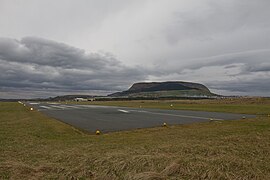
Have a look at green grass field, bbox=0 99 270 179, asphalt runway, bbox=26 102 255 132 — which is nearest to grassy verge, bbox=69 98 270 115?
asphalt runway, bbox=26 102 255 132

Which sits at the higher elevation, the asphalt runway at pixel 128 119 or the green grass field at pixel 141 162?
the green grass field at pixel 141 162

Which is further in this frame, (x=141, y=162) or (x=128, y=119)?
(x=128, y=119)

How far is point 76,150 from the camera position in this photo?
11008 mm

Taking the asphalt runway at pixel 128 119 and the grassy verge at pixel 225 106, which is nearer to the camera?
the asphalt runway at pixel 128 119

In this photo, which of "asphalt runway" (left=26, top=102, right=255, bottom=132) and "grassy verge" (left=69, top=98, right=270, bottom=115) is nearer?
"asphalt runway" (left=26, top=102, right=255, bottom=132)

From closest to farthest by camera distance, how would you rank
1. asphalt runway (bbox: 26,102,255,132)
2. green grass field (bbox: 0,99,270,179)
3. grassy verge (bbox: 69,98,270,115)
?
1. green grass field (bbox: 0,99,270,179)
2. asphalt runway (bbox: 26,102,255,132)
3. grassy verge (bbox: 69,98,270,115)

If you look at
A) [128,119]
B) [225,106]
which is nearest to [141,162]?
[128,119]

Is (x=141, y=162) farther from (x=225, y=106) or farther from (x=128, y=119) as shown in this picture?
(x=225, y=106)

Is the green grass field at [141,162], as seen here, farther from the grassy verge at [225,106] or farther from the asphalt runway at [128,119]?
the grassy verge at [225,106]

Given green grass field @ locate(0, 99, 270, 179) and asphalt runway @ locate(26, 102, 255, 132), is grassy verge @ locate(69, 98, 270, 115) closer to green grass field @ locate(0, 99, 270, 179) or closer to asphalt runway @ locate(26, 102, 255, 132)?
asphalt runway @ locate(26, 102, 255, 132)

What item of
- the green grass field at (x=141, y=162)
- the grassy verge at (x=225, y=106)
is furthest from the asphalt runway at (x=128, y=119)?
the grassy verge at (x=225, y=106)

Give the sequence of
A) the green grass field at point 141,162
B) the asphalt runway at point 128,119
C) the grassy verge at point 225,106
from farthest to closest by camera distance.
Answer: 1. the grassy verge at point 225,106
2. the asphalt runway at point 128,119
3. the green grass field at point 141,162

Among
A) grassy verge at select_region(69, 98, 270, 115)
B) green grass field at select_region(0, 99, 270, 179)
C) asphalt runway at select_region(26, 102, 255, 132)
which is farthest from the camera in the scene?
grassy verge at select_region(69, 98, 270, 115)

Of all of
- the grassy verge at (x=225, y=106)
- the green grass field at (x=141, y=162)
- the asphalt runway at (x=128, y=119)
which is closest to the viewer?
the green grass field at (x=141, y=162)
